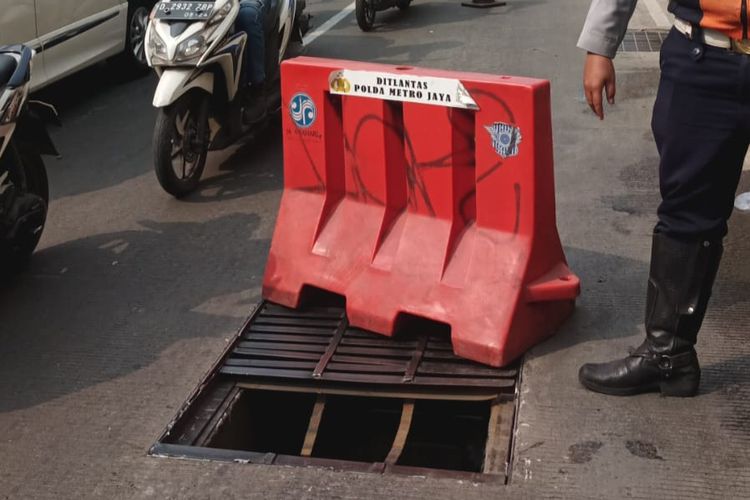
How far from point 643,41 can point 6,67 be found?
6435 millimetres

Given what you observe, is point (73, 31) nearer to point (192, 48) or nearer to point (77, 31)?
point (77, 31)

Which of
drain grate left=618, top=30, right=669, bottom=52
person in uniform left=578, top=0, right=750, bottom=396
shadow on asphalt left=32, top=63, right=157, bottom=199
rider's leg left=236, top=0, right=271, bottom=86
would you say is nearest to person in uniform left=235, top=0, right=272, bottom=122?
rider's leg left=236, top=0, right=271, bottom=86

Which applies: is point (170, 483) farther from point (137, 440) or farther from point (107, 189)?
point (107, 189)

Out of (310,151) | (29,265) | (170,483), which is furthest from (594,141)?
(170,483)

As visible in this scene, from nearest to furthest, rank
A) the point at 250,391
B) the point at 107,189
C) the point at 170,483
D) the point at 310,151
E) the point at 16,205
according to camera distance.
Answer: the point at 170,483, the point at 250,391, the point at 310,151, the point at 16,205, the point at 107,189

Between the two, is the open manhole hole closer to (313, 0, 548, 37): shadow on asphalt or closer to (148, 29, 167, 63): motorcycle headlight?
(148, 29, 167, 63): motorcycle headlight

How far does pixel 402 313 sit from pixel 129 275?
1.66m

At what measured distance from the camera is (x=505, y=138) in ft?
12.4

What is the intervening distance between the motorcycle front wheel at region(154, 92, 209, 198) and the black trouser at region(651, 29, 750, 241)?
3.24m

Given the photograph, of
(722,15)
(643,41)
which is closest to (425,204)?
(722,15)

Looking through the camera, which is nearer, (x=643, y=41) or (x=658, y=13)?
(x=643, y=41)

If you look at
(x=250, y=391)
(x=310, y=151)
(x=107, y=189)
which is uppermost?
(x=310, y=151)

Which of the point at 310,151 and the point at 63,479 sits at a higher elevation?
the point at 310,151

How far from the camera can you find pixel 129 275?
505cm
